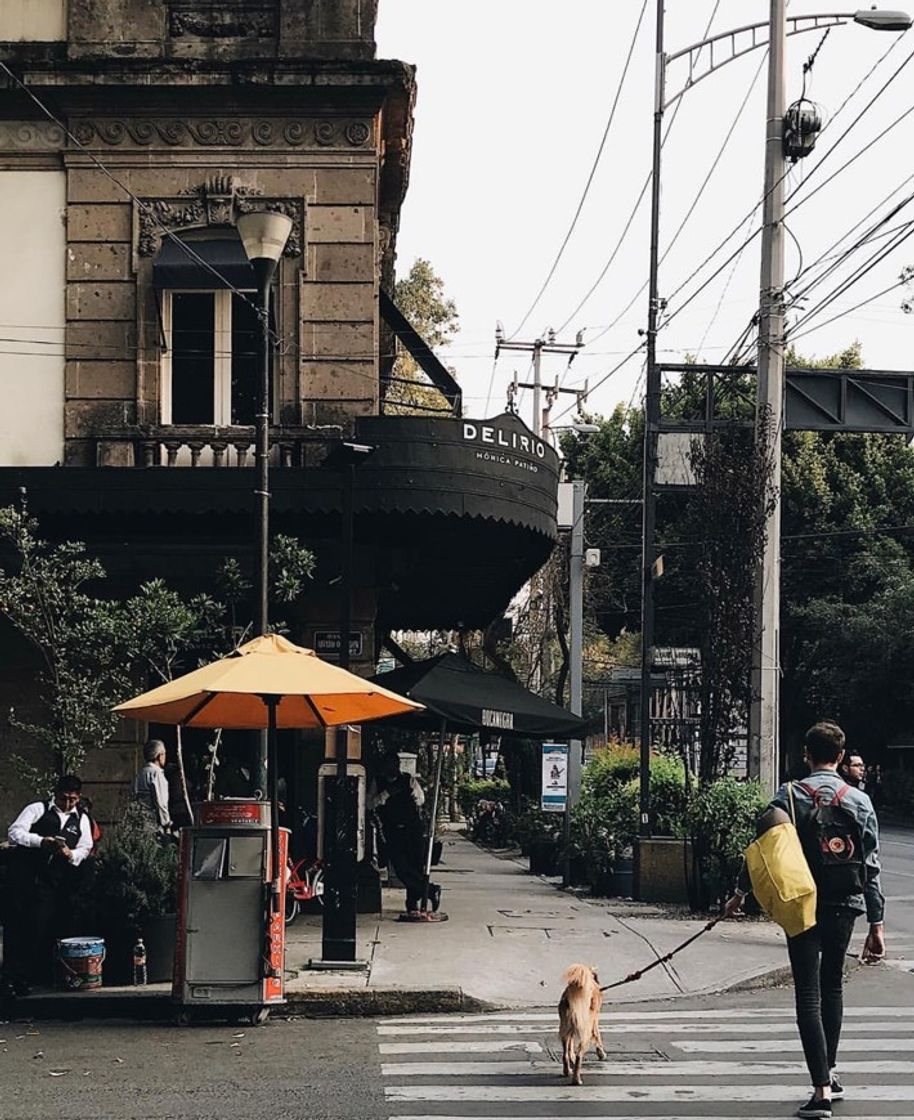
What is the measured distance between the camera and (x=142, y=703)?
1212cm

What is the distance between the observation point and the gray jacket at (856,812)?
28.1ft

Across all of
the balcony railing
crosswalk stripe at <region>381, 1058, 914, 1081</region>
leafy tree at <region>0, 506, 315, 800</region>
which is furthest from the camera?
the balcony railing

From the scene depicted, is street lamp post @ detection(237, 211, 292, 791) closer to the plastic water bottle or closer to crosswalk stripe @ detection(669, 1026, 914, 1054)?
the plastic water bottle

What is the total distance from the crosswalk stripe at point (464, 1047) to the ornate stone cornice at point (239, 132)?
1119 centimetres

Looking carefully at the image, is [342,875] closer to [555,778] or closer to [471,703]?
[471,703]

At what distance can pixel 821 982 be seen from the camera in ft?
27.7

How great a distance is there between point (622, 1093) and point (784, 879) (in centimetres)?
172

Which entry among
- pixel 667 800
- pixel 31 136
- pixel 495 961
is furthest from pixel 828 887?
pixel 31 136

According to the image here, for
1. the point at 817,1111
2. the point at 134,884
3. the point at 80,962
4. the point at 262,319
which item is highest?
the point at 262,319

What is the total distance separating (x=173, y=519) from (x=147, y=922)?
597cm

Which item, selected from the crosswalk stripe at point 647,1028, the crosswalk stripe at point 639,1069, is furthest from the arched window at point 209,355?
the crosswalk stripe at point 639,1069

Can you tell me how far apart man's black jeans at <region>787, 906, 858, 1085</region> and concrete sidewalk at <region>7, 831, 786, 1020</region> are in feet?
14.1

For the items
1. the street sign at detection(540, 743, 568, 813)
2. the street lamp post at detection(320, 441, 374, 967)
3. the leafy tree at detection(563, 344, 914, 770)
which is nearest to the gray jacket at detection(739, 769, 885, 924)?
the street lamp post at detection(320, 441, 374, 967)

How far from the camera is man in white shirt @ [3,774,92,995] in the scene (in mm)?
12453
